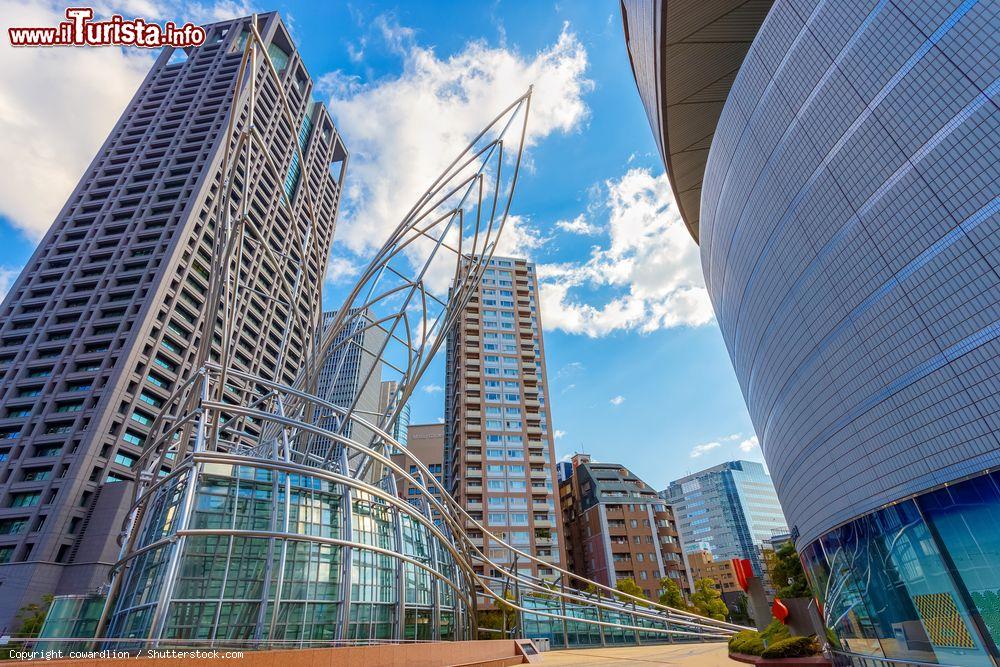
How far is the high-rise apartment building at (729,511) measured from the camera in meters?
143

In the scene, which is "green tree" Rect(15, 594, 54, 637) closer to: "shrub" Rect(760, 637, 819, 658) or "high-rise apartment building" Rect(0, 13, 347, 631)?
"high-rise apartment building" Rect(0, 13, 347, 631)

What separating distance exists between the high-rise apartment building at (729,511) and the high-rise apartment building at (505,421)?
316 ft

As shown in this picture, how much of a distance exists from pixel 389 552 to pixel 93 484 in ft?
155

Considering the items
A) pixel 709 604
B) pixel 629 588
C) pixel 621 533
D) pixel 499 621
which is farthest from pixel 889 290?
pixel 621 533

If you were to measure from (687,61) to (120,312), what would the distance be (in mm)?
69616

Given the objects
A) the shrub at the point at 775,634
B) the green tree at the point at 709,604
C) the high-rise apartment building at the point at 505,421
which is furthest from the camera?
the high-rise apartment building at the point at 505,421

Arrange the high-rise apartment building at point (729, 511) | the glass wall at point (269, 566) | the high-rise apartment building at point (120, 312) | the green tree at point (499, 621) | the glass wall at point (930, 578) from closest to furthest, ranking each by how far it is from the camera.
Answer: the glass wall at point (930, 578) < the glass wall at point (269, 566) < the green tree at point (499, 621) < the high-rise apartment building at point (120, 312) < the high-rise apartment building at point (729, 511)

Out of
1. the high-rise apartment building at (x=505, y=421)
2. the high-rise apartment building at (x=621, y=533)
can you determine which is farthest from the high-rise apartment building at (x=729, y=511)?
the high-rise apartment building at (x=505, y=421)

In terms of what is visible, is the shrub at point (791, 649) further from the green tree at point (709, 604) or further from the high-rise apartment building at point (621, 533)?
the high-rise apartment building at point (621, 533)

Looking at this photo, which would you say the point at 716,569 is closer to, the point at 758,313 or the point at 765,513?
the point at 765,513

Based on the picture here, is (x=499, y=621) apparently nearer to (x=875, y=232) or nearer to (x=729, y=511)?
(x=875, y=232)

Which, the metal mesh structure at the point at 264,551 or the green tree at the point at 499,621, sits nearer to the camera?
the metal mesh structure at the point at 264,551

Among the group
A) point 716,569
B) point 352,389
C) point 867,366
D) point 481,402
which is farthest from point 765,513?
point 867,366

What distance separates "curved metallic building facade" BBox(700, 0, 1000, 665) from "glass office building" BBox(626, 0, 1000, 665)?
0.05 metres
